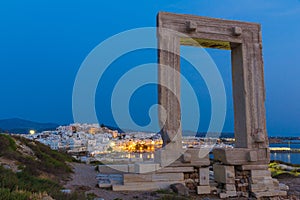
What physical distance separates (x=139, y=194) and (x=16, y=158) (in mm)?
5231

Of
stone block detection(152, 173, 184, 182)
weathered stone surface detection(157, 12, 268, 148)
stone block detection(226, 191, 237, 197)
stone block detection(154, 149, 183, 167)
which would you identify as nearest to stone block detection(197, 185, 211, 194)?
stone block detection(226, 191, 237, 197)

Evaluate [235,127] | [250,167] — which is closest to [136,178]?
[250,167]

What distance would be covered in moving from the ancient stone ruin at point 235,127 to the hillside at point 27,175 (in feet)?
7.09

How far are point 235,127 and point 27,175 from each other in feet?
22.0

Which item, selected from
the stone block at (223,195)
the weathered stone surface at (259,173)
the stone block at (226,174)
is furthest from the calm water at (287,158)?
the stone block at (223,195)

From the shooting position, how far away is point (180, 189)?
27.8ft

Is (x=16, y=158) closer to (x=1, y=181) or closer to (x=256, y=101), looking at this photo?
(x=1, y=181)

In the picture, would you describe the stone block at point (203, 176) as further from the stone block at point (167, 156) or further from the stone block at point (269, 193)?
the stone block at point (269, 193)

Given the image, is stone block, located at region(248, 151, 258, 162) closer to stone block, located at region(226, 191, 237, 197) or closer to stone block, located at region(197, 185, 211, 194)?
stone block, located at region(226, 191, 237, 197)

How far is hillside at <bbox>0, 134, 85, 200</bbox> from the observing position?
5.41 metres

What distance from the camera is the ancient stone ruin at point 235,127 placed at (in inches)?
349

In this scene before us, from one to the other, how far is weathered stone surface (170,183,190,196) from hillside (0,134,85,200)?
122 inches

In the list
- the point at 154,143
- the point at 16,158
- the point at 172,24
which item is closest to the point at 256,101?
the point at 172,24

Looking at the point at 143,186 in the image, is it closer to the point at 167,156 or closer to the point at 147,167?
the point at 147,167
